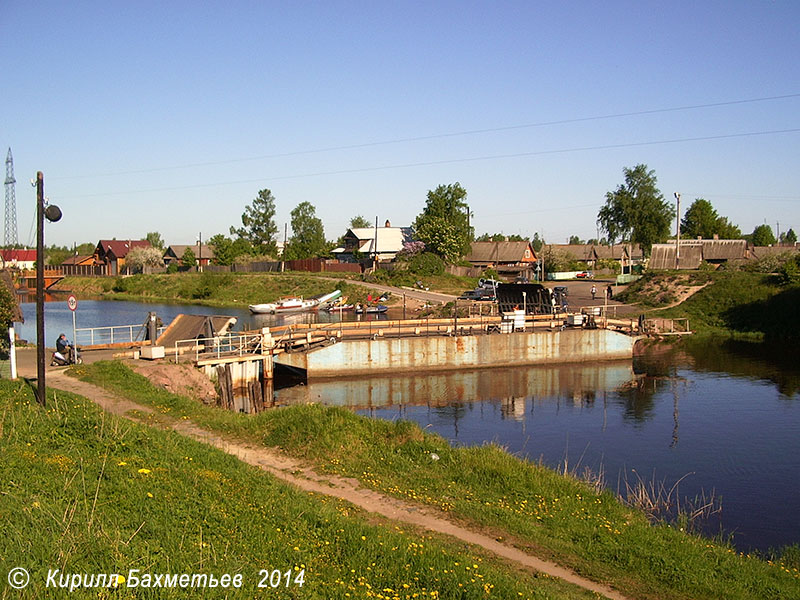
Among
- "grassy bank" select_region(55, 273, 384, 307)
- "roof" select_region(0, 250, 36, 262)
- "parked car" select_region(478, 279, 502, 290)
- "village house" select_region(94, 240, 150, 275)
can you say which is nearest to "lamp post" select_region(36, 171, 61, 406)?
"grassy bank" select_region(55, 273, 384, 307)

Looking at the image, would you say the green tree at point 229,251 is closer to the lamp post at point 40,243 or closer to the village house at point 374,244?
the village house at point 374,244

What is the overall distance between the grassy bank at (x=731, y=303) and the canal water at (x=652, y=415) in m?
6.26

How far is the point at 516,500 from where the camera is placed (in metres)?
17.0

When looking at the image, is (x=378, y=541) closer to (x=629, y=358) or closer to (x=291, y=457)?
(x=291, y=457)

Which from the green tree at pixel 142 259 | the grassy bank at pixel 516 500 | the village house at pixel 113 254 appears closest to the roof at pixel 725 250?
the grassy bank at pixel 516 500

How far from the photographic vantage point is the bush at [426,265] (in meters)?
90.2

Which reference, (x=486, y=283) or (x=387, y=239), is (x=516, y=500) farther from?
(x=387, y=239)

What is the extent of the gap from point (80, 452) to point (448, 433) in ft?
59.8

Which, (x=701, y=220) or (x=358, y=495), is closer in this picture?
(x=358, y=495)

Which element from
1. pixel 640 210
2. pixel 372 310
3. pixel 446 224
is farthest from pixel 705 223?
pixel 372 310

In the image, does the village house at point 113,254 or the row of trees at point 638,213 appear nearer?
the row of trees at point 638,213

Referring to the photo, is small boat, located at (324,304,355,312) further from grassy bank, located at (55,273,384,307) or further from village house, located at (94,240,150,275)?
village house, located at (94,240,150,275)

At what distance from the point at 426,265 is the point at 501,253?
20011mm

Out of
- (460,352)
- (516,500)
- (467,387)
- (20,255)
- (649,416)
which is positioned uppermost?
(20,255)
